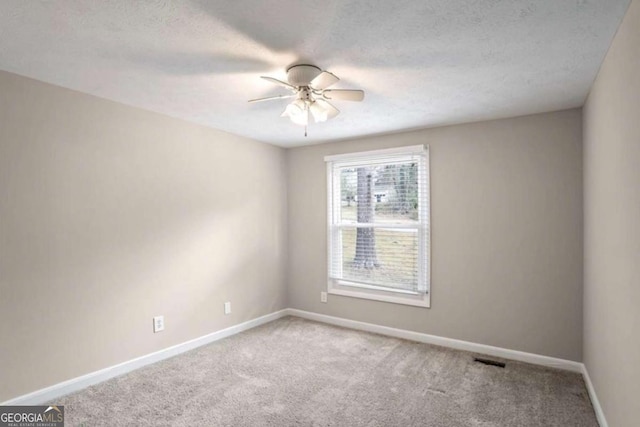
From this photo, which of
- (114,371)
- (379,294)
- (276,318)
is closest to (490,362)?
(379,294)

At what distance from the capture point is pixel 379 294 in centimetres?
407

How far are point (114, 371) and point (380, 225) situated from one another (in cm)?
294

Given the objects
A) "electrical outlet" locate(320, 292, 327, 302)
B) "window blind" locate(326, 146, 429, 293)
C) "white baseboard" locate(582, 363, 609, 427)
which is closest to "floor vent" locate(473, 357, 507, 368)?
"white baseboard" locate(582, 363, 609, 427)

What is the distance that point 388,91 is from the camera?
2.66 metres

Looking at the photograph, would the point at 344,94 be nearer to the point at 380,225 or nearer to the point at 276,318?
the point at 380,225

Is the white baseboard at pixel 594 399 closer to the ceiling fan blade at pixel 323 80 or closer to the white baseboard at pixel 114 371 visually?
the ceiling fan blade at pixel 323 80

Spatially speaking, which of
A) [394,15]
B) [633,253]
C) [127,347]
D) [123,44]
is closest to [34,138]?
[123,44]

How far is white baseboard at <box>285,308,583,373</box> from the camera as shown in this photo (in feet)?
10.0

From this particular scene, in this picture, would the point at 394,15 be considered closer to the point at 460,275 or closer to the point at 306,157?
the point at 460,275
